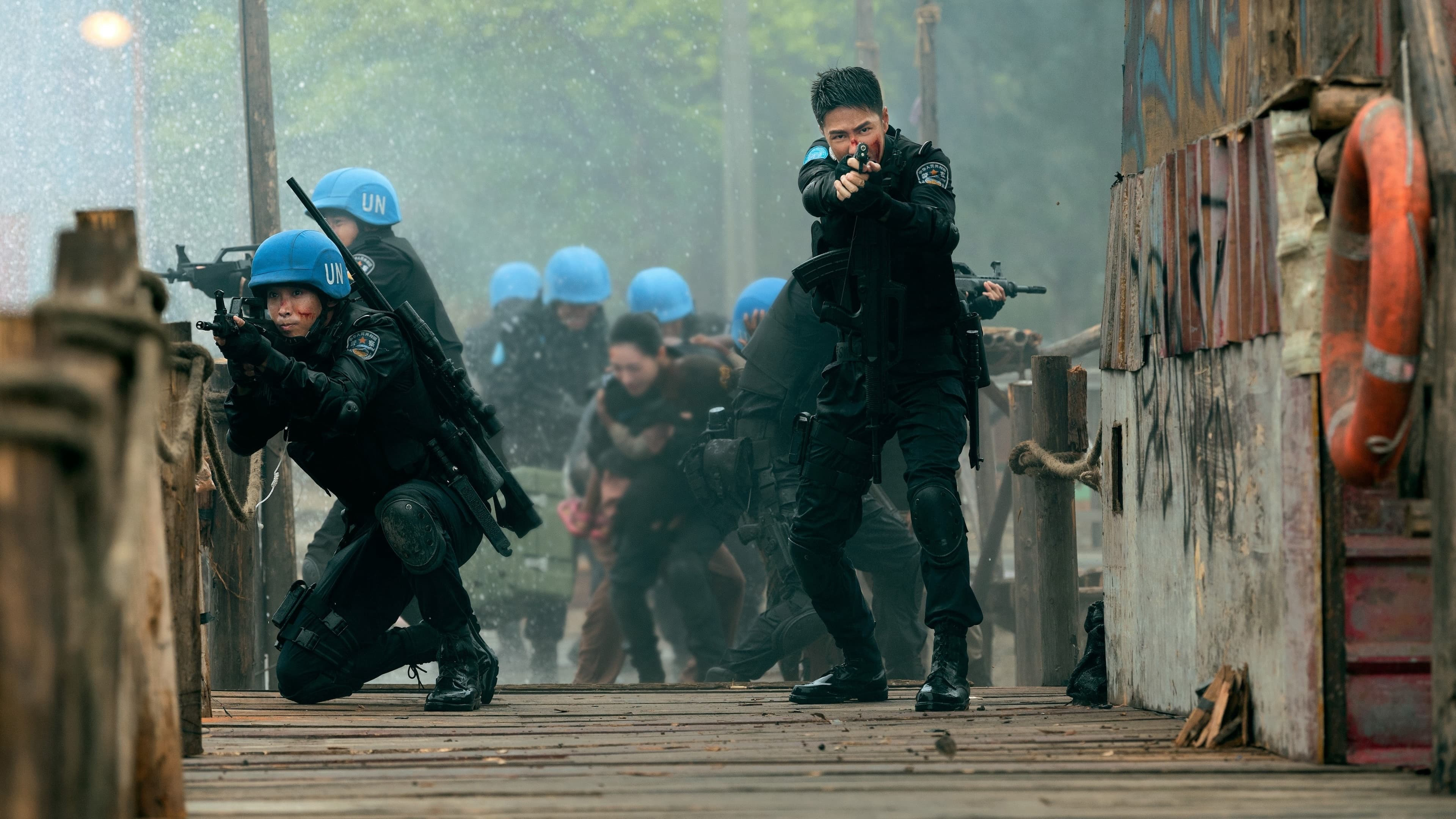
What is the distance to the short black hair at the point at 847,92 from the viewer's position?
16.9ft

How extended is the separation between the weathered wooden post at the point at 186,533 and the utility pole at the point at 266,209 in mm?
4334

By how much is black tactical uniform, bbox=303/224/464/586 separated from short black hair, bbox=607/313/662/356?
176 cm

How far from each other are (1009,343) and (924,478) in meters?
5.09

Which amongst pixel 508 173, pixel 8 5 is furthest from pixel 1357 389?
pixel 508 173

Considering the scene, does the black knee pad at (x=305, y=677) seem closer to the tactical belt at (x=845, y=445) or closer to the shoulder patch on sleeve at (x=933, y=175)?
the tactical belt at (x=845, y=445)

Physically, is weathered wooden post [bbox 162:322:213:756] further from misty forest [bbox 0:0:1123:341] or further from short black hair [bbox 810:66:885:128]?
misty forest [bbox 0:0:1123:341]

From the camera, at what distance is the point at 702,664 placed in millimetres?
9359

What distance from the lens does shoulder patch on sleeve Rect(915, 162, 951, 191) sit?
202 inches

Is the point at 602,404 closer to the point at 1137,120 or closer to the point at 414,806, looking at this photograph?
the point at 1137,120

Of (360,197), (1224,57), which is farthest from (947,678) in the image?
(360,197)

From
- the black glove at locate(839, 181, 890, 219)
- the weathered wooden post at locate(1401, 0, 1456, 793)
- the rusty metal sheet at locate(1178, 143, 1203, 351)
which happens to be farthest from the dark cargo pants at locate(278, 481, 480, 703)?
the weathered wooden post at locate(1401, 0, 1456, 793)

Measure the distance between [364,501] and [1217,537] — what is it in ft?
9.39

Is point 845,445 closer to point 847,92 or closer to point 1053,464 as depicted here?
point 847,92

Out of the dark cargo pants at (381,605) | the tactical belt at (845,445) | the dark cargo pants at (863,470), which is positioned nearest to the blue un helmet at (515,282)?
the dark cargo pants at (381,605)
